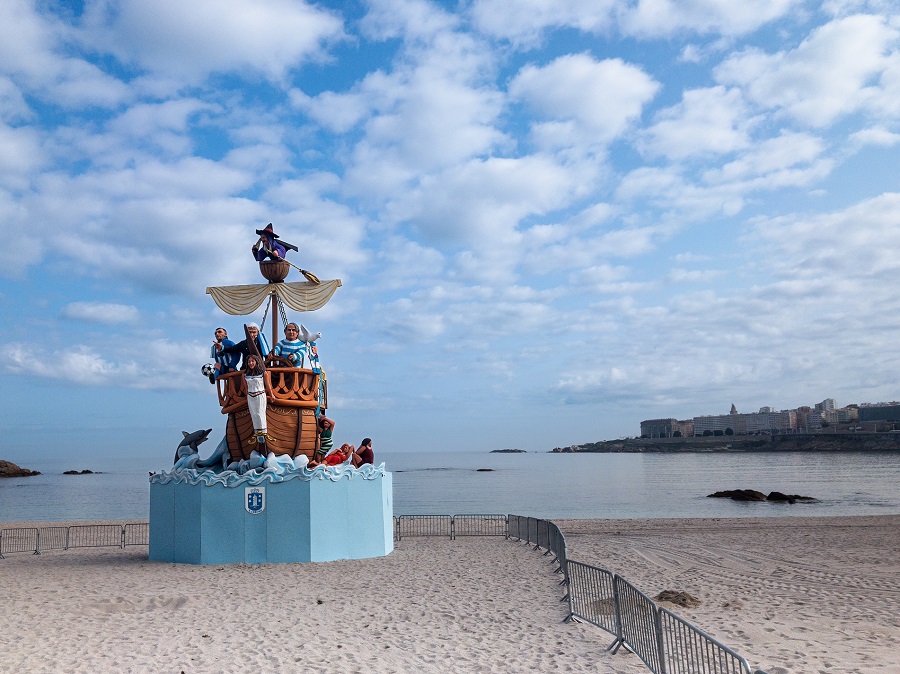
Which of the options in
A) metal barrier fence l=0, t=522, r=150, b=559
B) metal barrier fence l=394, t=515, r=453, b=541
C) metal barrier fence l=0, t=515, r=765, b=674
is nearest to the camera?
metal barrier fence l=0, t=515, r=765, b=674

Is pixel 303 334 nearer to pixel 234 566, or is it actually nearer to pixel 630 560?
pixel 234 566

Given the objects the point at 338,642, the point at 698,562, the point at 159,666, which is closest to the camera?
the point at 159,666

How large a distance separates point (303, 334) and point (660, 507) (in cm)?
3795

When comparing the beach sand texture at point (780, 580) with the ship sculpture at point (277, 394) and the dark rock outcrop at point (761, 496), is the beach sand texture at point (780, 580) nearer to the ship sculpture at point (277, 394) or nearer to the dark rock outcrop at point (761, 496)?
the ship sculpture at point (277, 394)

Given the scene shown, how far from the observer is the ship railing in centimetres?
1912

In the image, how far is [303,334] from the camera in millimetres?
19875

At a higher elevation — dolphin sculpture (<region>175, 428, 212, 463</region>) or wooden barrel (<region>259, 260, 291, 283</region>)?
wooden barrel (<region>259, 260, 291, 283</region>)

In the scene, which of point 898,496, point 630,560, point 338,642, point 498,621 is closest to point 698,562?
point 630,560

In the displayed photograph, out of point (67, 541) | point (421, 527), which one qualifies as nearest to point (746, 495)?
point (421, 527)

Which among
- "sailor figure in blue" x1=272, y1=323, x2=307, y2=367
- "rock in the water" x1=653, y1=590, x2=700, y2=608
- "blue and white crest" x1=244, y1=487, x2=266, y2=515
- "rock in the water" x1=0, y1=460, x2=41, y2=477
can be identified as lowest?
"rock in the water" x1=0, y1=460, x2=41, y2=477

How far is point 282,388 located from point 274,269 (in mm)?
3844

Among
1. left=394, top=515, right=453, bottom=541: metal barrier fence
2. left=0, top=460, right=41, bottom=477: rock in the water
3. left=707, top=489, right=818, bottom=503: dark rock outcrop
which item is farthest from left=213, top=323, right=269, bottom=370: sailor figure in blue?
left=0, top=460, right=41, bottom=477: rock in the water

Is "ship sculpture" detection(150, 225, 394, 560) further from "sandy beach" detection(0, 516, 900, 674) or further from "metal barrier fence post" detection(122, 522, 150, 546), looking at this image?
"metal barrier fence post" detection(122, 522, 150, 546)

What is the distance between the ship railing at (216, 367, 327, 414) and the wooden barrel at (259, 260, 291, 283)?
316 cm
